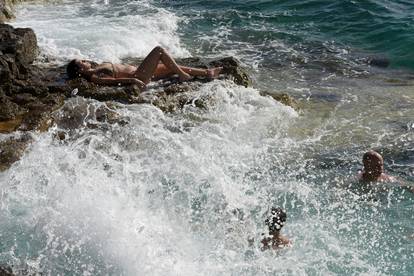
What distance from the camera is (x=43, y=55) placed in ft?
43.9

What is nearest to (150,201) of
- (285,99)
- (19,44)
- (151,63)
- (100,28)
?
(151,63)

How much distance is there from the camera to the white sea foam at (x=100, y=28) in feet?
47.1

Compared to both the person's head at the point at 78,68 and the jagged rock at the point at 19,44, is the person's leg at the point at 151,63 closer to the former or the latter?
the person's head at the point at 78,68

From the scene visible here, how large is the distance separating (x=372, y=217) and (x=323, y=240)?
1005 millimetres

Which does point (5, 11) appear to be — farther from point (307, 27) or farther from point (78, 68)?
point (307, 27)

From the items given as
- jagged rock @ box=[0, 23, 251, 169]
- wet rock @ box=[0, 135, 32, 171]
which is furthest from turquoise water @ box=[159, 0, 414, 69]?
wet rock @ box=[0, 135, 32, 171]

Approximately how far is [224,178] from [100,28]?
9.56 m

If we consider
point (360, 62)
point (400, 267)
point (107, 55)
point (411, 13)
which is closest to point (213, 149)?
point (400, 267)

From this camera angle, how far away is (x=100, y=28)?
658 inches

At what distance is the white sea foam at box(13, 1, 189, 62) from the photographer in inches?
566

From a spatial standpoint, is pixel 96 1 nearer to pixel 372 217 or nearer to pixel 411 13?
pixel 411 13

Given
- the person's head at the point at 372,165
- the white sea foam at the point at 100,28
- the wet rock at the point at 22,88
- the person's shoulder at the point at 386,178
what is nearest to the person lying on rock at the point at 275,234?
the person's head at the point at 372,165

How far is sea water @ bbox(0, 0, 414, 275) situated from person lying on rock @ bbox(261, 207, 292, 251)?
→ 3.9 inches

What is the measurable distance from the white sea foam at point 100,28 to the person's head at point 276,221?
746 centimetres
